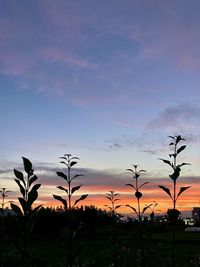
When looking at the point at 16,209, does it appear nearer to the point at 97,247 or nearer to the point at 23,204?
the point at 23,204

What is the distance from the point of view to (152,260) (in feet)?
35.2

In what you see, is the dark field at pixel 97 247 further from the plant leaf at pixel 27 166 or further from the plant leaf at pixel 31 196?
the plant leaf at pixel 27 166

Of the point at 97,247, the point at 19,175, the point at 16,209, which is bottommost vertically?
the point at 97,247

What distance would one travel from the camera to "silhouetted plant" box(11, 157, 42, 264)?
3.45m

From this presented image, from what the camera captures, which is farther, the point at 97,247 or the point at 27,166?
the point at 97,247

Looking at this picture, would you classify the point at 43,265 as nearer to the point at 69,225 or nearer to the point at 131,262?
the point at 131,262

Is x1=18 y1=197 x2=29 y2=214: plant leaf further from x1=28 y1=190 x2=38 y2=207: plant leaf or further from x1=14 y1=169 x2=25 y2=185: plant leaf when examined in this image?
x1=14 y1=169 x2=25 y2=185: plant leaf

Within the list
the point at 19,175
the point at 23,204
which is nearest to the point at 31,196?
the point at 23,204

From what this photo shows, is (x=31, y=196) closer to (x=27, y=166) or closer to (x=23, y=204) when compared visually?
(x=23, y=204)

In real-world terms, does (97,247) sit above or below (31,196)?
below

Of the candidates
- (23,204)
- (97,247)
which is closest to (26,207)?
(23,204)

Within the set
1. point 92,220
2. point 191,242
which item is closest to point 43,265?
point 191,242

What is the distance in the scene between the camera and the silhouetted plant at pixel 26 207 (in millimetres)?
3445

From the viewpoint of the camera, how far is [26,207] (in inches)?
138
